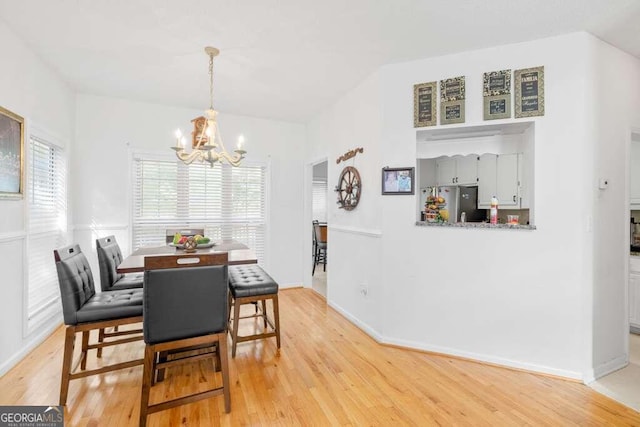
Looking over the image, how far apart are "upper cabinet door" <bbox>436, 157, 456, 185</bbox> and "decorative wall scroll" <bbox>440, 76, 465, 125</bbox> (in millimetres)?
1241

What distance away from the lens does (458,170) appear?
3.74 m

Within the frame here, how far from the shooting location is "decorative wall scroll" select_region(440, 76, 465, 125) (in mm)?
2596

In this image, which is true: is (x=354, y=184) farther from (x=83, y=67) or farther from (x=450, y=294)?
(x=83, y=67)

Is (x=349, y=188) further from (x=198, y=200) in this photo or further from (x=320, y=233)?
(x=320, y=233)

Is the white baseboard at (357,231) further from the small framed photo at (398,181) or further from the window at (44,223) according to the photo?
the window at (44,223)

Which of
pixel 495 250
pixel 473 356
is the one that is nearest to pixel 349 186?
pixel 495 250

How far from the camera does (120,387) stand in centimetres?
212

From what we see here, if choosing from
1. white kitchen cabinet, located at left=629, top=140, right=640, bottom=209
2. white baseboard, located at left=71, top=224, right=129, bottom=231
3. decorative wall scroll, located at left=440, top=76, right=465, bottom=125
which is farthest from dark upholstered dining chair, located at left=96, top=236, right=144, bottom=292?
white kitchen cabinet, located at left=629, top=140, right=640, bottom=209

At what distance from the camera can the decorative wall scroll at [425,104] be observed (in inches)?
106

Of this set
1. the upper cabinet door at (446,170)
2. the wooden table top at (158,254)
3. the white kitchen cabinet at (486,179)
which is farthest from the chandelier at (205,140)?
the white kitchen cabinet at (486,179)

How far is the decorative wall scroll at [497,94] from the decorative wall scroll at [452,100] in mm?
182

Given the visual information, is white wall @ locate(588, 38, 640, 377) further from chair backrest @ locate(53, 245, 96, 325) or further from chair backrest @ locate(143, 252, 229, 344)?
chair backrest @ locate(53, 245, 96, 325)

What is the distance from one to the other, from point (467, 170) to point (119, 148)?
172 inches

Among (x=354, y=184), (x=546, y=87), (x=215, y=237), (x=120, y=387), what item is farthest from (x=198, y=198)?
(x=546, y=87)
